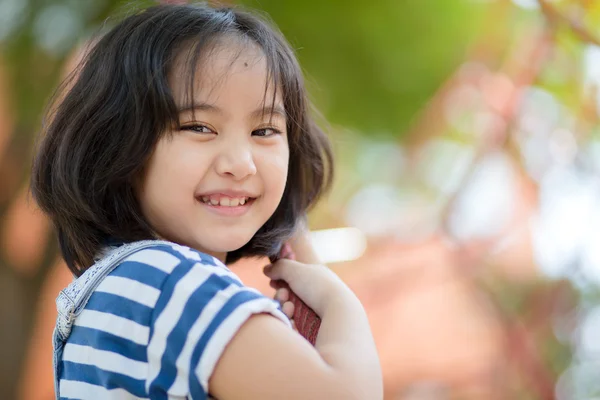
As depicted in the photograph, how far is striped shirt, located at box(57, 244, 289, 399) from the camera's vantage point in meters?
0.57

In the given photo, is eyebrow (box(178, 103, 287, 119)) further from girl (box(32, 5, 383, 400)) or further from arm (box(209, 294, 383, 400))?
arm (box(209, 294, 383, 400))

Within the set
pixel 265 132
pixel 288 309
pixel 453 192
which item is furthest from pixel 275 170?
pixel 453 192

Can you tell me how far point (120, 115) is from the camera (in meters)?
0.69

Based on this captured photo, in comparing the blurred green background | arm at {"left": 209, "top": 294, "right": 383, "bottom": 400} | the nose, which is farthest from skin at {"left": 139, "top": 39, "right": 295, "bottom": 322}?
the blurred green background

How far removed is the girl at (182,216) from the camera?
1.88 ft

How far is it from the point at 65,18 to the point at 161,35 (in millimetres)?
1410

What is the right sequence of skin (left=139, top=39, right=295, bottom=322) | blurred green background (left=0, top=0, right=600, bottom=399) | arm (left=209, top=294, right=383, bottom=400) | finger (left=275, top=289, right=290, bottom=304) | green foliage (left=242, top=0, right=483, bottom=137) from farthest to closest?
green foliage (left=242, top=0, right=483, bottom=137), blurred green background (left=0, top=0, right=600, bottom=399), finger (left=275, top=289, right=290, bottom=304), skin (left=139, top=39, right=295, bottom=322), arm (left=209, top=294, right=383, bottom=400)

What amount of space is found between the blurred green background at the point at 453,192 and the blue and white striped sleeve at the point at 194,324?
133 centimetres

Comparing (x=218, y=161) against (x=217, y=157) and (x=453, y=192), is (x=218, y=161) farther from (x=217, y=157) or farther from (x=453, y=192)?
(x=453, y=192)

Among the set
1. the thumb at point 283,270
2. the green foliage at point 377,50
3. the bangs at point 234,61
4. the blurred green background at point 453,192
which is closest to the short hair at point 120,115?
the bangs at point 234,61

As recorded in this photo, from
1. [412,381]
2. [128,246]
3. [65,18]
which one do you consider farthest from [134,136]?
[412,381]

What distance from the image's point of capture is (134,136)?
26.4 inches

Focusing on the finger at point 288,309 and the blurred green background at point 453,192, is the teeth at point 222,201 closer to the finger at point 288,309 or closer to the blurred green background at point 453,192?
the finger at point 288,309

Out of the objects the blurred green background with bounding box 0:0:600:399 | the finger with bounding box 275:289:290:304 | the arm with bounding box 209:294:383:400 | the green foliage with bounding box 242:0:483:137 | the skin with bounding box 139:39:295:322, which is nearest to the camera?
the arm with bounding box 209:294:383:400
